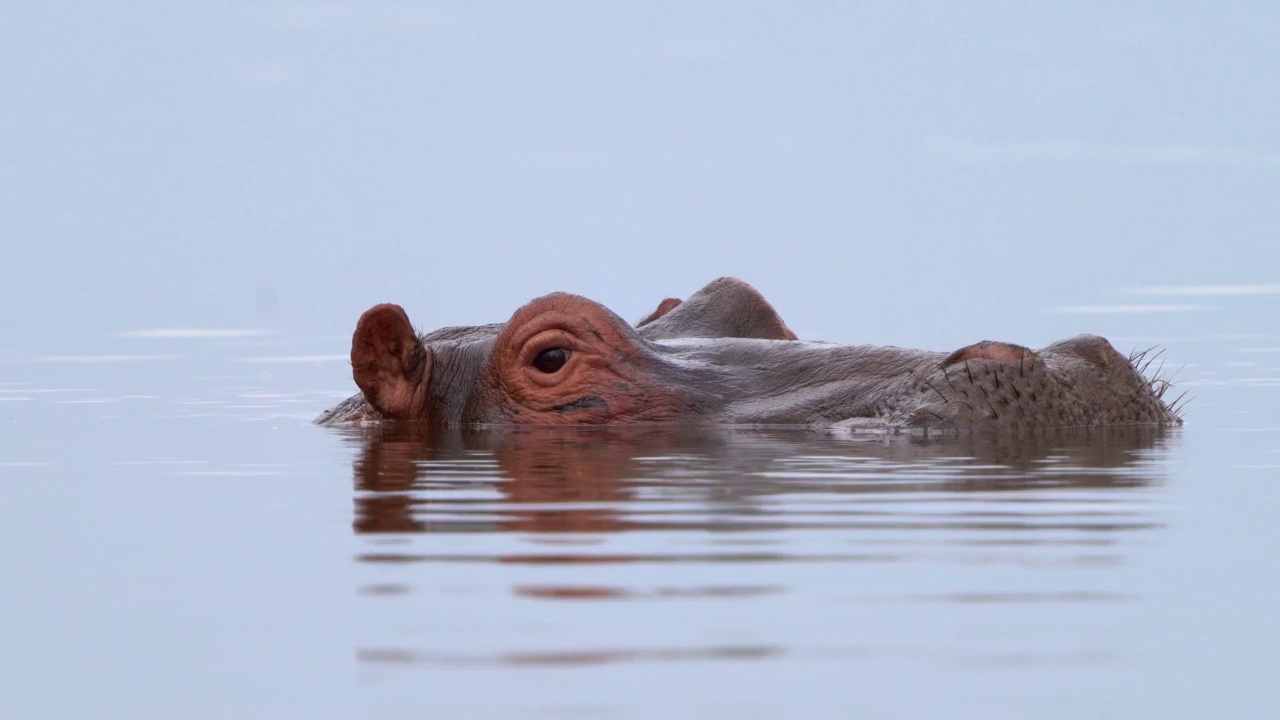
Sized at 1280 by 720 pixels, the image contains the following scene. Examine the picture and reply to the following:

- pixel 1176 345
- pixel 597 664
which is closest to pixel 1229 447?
pixel 597 664

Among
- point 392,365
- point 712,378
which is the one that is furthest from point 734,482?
point 392,365

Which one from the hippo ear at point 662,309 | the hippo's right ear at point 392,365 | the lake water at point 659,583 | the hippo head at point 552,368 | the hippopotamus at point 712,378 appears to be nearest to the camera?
the lake water at point 659,583

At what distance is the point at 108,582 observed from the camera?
4781 millimetres

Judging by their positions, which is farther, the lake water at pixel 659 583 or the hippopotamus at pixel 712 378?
the hippopotamus at pixel 712 378

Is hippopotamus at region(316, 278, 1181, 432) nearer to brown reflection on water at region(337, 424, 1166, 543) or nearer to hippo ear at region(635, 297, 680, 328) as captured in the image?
brown reflection on water at region(337, 424, 1166, 543)

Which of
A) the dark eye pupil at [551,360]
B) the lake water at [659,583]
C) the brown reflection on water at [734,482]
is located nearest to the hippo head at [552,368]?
→ the dark eye pupil at [551,360]

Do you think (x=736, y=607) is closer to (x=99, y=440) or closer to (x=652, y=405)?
(x=652, y=405)

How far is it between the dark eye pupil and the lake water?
5.30 ft

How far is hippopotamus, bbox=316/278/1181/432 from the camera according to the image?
8789 mm

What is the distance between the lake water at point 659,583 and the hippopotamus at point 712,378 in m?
0.38

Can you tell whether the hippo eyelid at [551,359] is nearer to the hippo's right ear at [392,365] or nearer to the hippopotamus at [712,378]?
the hippopotamus at [712,378]

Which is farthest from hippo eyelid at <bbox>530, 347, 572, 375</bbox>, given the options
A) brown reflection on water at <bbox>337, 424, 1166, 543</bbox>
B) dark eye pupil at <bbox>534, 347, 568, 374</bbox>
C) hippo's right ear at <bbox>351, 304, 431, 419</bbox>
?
→ hippo's right ear at <bbox>351, 304, 431, 419</bbox>

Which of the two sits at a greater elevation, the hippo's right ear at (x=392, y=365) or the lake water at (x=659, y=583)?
the hippo's right ear at (x=392, y=365)

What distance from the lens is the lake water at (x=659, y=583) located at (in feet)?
11.1
